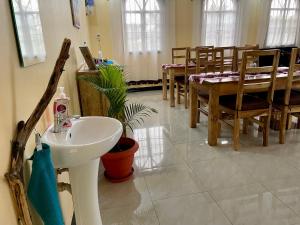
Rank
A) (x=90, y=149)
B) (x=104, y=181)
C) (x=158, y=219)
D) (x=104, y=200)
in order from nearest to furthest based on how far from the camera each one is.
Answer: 1. (x=90, y=149)
2. (x=158, y=219)
3. (x=104, y=200)
4. (x=104, y=181)

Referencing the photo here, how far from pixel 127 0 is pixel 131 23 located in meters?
0.44

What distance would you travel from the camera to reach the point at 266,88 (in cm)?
244

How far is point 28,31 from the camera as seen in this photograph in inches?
41.6

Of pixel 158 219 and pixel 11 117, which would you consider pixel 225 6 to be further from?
pixel 11 117

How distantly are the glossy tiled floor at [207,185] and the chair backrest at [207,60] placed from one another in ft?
3.67

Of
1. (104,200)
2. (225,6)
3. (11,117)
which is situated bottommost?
(104,200)

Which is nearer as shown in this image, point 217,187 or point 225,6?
point 217,187

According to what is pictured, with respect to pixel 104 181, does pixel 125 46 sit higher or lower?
higher

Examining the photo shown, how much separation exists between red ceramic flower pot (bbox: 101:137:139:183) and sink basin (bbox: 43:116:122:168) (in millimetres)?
635

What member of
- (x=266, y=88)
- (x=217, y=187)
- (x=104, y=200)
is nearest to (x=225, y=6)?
(x=266, y=88)

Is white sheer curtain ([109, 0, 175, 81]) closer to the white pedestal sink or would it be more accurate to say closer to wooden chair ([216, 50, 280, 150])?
wooden chair ([216, 50, 280, 150])

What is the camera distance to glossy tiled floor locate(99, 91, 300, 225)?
5.34 feet

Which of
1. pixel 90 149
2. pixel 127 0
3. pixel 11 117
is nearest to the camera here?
pixel 11 117

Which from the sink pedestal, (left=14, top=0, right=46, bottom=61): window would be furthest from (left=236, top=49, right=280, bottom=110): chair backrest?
(left=14, top=0, right=46, bottom=61): window
